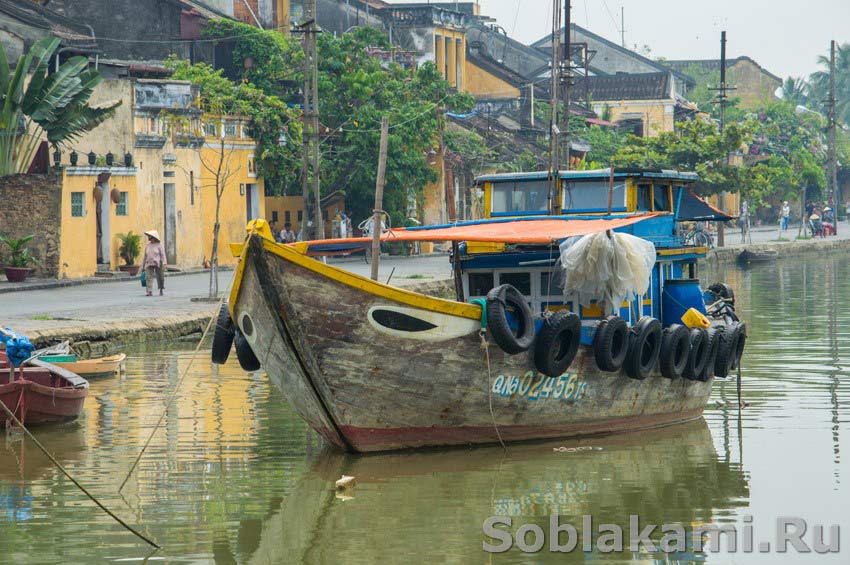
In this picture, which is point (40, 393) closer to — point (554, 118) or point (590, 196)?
point (590, 196)

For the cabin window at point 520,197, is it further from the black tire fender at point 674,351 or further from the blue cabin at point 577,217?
the black tire fender at point 674,351

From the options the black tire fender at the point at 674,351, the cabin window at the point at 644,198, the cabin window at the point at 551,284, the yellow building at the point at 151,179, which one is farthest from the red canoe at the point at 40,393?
the yellow building at the point at 151,179

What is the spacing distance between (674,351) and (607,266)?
182cm

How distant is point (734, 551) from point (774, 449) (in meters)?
4.07

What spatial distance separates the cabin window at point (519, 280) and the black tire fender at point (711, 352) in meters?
2.31

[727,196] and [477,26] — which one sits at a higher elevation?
[477,26]

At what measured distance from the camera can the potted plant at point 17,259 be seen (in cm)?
2877

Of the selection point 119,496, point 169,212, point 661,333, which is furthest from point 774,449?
point 169,212

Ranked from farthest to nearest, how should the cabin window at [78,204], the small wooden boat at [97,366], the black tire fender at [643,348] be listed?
the cabin window at [78,204] < the small wooden boat at [97,366] < the black tire fender at [643,348]

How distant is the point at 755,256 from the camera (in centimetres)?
4612

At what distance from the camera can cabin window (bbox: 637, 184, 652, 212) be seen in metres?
16.0

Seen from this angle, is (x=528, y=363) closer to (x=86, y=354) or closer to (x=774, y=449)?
(x=774, y=449)

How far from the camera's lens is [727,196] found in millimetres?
70562
